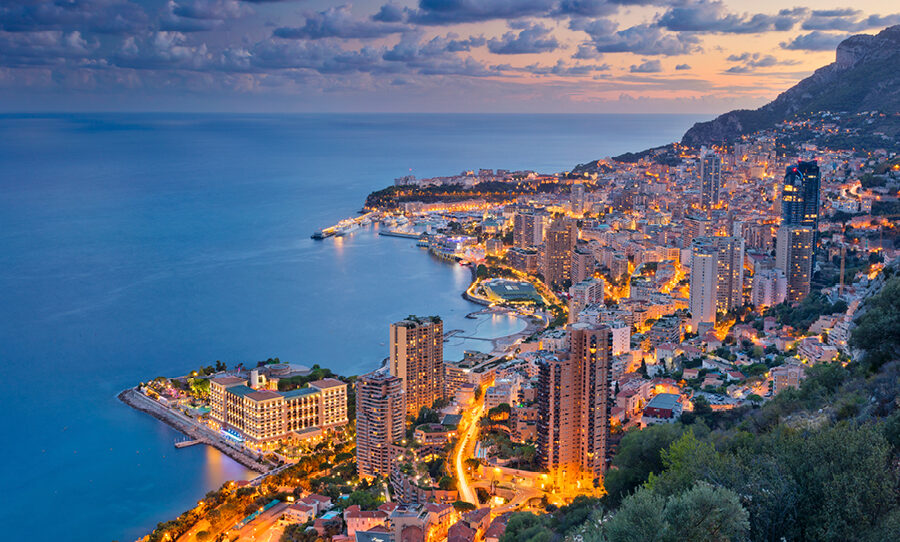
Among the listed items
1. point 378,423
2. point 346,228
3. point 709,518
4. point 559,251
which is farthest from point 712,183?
point 709,518

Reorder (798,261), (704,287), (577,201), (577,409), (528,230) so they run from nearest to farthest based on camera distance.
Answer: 1. (577,409)
2. (704,287)
3. (798,261)
4. (528,230)
5. (577,201)

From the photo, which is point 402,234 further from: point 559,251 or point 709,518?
point 709,518

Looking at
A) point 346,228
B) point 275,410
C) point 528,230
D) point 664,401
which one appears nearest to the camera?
point 664,401

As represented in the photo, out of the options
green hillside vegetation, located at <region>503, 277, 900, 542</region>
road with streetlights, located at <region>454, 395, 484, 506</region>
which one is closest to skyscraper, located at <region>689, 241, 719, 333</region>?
road with streetlights, located at <region>454, 395, 484, 506</region>

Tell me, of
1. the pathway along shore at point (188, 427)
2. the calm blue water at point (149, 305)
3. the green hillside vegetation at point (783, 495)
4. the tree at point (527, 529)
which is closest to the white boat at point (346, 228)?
the calm blue water at point (149, 305)

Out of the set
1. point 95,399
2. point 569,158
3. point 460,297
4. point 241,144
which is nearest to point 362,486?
point 95,399

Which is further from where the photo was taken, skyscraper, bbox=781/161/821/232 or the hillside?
the hillside

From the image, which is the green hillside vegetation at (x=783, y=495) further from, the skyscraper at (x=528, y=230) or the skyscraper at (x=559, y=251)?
the skyscraper at (x=528, y=230)

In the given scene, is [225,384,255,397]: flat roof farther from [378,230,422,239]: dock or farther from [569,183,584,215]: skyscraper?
[569,183,584,215]: skyscraper
